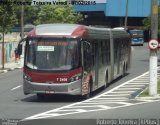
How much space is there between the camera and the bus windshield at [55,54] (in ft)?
73.2

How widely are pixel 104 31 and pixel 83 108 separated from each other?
9517 millimetres

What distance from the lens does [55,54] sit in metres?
22.3

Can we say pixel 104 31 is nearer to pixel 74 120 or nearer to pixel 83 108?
pixel 83 108

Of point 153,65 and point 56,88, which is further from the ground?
point 153,65

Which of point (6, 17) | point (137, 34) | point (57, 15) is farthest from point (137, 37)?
point (6, 17)

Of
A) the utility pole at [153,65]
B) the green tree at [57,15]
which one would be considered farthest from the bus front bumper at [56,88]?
the green tree at [57,15]

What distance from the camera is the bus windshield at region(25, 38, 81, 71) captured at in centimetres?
2231

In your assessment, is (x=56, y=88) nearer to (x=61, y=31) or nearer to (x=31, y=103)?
(x=31, y=103)

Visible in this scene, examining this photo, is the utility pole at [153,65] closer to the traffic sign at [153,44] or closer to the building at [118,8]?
the traffic sign at [153,44]

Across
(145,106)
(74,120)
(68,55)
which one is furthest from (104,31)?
(74,120)

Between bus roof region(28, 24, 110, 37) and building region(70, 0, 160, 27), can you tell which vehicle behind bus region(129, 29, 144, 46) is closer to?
building region(70, 0, 160, 27)

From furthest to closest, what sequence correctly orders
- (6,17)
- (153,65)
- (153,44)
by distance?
(6,17) → (153,44) → (153,65)

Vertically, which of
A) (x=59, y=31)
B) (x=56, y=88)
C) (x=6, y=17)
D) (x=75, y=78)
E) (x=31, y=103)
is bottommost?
(x=31, y=103)

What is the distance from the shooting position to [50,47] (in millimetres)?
22422
